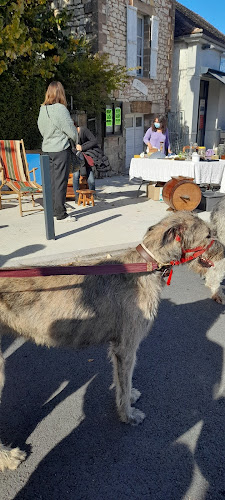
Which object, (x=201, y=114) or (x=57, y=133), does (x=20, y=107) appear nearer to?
(x=57, y=133)

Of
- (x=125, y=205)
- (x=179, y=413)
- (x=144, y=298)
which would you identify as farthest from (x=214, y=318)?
(x=125, y=205)

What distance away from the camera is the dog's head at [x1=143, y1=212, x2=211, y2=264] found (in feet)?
7.72

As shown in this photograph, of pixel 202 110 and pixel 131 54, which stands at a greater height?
pixel 131 54

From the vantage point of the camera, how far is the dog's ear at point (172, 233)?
2326mm

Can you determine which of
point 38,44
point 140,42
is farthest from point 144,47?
point 38,44

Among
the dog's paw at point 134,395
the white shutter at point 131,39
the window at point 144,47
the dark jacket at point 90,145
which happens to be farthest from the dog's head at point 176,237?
the window at point 144,47

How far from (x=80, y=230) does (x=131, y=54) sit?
10386mm

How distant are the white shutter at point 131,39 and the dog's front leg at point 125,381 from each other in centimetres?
1304

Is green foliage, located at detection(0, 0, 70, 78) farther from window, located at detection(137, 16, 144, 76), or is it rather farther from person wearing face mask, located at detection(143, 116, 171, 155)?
window, located at detection(137, 16, 144, 76)

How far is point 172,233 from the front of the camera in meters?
2.33

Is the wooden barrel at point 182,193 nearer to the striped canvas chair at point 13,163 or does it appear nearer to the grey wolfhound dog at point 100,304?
the striped canvas chair at point 13,163

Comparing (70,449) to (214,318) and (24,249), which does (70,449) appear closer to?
(214,318)

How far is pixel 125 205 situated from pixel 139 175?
1024 millimetres

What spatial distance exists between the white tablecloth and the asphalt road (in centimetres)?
558
